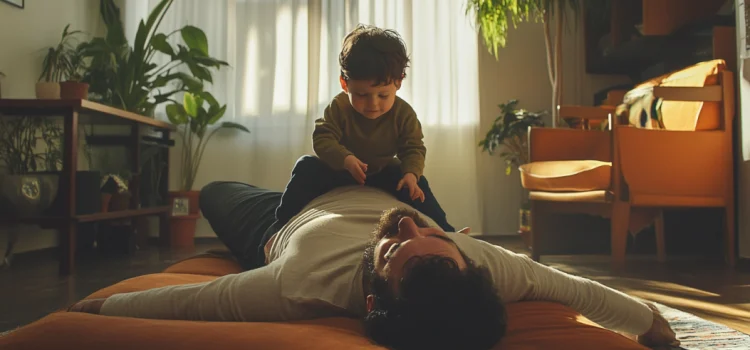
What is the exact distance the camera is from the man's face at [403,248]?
3.06 ft

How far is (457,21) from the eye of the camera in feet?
15.6

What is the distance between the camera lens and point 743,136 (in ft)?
9.68

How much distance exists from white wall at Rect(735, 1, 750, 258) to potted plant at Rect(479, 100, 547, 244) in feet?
4.23

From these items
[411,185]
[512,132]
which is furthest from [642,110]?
[411,185]

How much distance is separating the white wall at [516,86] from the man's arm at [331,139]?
3.15 metres

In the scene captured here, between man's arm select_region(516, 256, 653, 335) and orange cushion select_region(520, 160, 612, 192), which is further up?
orange cushion select_region(520, 160, 612, 192)

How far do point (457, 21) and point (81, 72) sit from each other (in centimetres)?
265

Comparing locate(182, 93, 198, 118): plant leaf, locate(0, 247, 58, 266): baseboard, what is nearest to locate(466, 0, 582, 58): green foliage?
locate(182, 93, 198, 118): plant leaf

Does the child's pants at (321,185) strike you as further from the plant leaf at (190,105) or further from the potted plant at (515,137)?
the plant leaf at (190,105)

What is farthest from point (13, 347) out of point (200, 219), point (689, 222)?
point (200, 219)

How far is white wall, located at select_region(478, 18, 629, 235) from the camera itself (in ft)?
15.7

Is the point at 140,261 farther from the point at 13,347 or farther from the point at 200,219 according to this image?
the point at 13,347

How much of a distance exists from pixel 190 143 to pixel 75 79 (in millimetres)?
1093

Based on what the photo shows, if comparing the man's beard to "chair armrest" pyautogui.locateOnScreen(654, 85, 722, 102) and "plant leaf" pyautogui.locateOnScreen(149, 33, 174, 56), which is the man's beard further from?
"plant leaf" pyautogui.locateOnScreen(149, 33, 174, 56)
